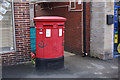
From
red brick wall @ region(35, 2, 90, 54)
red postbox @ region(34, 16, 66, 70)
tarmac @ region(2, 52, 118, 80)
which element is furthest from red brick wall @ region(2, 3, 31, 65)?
red brick wall @ region(35, 2, 90, 54)

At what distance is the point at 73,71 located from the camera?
5660 mm

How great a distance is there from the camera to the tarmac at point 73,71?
5.23 meters

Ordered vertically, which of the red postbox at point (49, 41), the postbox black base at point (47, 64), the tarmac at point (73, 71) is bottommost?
the tarmac at point (73, 71)

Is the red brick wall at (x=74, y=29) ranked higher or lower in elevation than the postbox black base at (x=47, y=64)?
higher

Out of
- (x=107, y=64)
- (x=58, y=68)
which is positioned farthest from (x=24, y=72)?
(x=107, y=64)

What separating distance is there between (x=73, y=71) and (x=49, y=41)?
1.32 m

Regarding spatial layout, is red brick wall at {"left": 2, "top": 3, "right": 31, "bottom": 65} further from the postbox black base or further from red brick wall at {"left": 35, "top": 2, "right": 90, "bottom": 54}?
red brick wall at {"left": 35, "top": 2, "right": 90, "bottom": 54}

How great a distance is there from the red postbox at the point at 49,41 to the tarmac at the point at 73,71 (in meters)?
0.33

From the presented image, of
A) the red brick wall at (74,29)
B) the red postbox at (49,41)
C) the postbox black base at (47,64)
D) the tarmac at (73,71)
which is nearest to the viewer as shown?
the tarmac at (73,71)

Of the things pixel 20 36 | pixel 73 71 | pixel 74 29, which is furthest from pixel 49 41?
pixel 74 29

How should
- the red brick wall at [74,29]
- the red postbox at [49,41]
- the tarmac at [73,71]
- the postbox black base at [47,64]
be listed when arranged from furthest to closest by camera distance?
the red brick wall at [74,29]
the postbox black base at [47,64]
the red postbox at [49,41]
the tarmac at [73,71]

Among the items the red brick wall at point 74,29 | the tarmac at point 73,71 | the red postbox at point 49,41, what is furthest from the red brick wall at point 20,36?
the red brick wall at point 74,29

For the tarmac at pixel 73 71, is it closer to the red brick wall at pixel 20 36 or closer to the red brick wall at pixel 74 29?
the red brick wall at pixel 20 36

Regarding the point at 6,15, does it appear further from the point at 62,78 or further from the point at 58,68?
the point at 62,78
